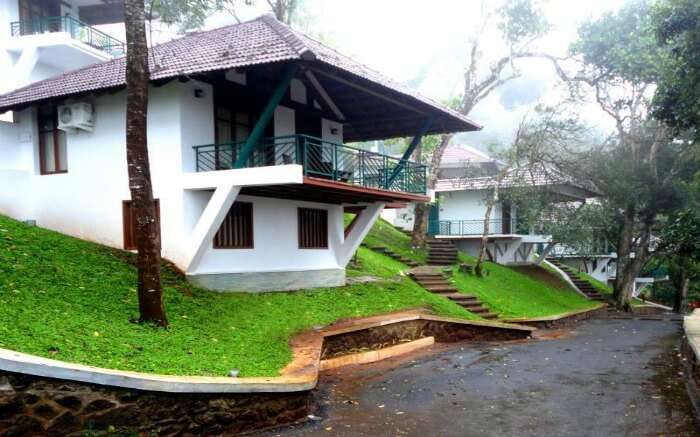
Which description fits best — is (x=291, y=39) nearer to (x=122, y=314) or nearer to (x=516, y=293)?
(x=122, y=314)

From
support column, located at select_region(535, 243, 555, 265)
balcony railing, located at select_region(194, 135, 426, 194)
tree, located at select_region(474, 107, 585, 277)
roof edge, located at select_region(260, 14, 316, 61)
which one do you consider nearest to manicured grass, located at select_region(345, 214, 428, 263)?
tree, located at select_region(474, 107, 585, 277)

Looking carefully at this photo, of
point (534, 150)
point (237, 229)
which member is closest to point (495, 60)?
point (534, 150)

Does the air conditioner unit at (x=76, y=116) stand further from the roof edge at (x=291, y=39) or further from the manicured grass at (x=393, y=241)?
the manicured grass at (x=393, y=241)

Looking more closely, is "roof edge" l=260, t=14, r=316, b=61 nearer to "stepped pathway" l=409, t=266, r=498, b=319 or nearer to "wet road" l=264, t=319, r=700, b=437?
"wet road" l=264, t=319, r=700, b=437

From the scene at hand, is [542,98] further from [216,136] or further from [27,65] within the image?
[27,65]

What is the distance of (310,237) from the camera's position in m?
15.0

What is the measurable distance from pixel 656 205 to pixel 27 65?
2441cm

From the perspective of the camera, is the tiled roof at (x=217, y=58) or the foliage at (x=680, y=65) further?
the tiled roof at (x=217, y=58)

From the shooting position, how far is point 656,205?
22.6 meters

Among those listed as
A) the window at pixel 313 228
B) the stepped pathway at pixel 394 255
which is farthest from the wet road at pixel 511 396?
the stepped pathway at pixel 394 255

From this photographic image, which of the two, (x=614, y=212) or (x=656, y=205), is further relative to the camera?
(x=614, y=212)

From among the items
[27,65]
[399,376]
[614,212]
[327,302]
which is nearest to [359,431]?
[399,376]

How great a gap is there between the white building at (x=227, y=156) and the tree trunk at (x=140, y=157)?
2.42 meters

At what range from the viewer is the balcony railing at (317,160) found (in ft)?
37.8
